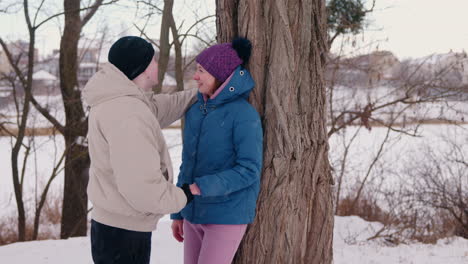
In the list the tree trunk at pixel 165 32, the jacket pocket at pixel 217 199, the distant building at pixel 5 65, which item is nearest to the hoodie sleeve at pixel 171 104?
the jacket pocket at pixel 217 199

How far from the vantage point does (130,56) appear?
1975 millimetres

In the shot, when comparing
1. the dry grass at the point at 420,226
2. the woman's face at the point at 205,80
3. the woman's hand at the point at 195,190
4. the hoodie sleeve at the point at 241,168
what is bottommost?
the dry grass at the point at 420,226

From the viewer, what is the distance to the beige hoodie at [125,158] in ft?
5.97

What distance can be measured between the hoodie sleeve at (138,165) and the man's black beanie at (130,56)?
0.26 meters

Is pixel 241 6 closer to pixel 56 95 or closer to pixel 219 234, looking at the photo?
pixel 219 234

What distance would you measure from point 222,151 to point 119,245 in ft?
2.18

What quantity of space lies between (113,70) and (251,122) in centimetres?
71

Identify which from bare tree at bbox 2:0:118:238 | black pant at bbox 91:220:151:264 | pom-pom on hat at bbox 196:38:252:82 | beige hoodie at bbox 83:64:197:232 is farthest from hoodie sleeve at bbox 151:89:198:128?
bare tree at bbox 2:0:118:238

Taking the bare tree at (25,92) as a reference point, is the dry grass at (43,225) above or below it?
below

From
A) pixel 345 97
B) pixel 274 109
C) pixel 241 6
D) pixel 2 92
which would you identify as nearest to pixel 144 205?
pixel 274 109

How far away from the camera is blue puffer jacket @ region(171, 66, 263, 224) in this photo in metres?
2.07

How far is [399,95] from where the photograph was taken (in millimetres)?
8141

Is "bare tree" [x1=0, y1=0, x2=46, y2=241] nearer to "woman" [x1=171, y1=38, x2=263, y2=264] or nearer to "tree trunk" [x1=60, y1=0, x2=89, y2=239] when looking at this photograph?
"tree trunk" [x1=60, y1=0, x2=89, y2=239]

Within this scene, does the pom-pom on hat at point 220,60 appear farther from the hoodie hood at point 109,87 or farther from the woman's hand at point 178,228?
the woman's hand at point 178,228
